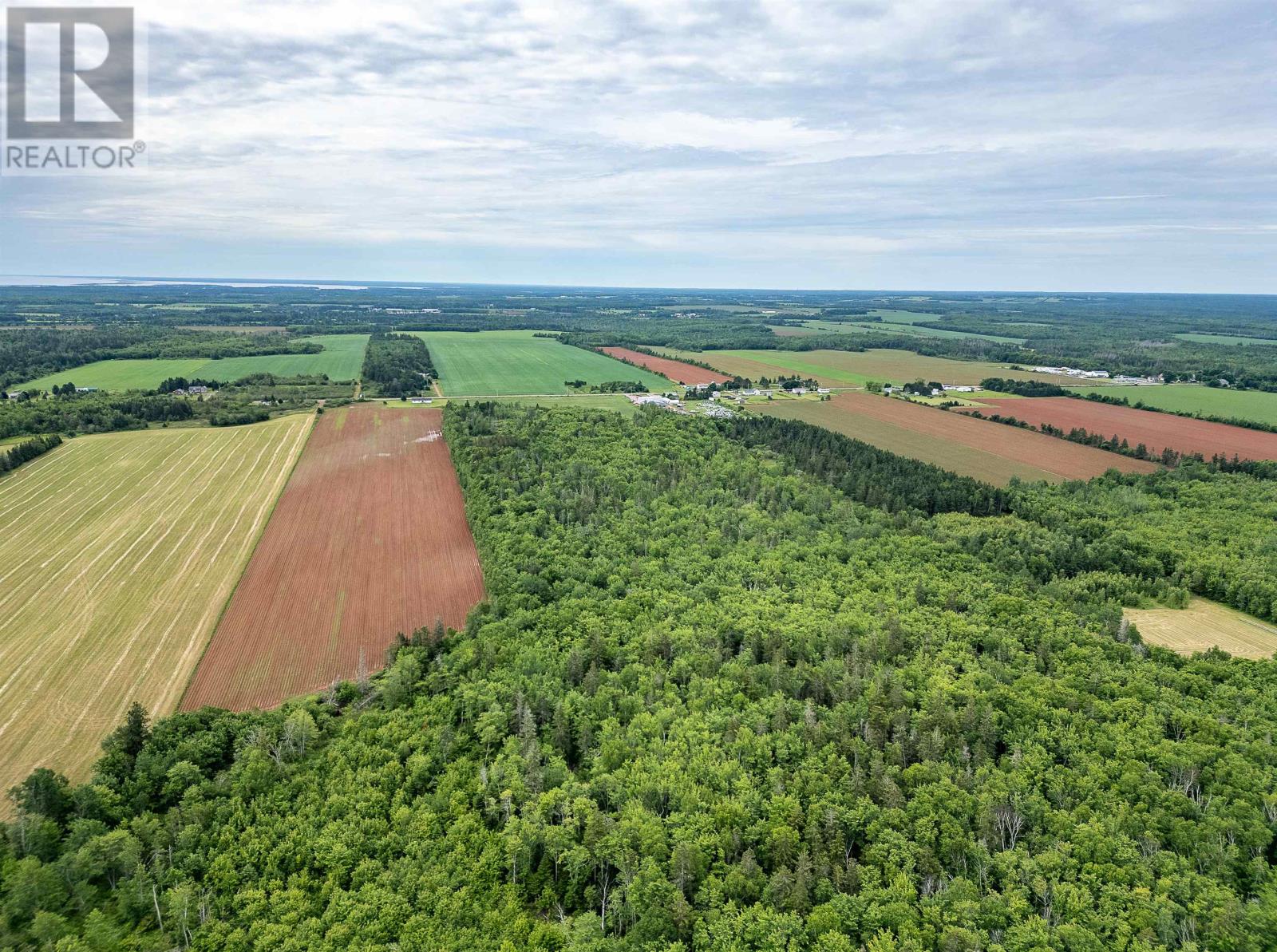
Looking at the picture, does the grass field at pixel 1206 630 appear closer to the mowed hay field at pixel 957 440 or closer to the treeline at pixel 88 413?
the mowed hay field at pixel 957 440

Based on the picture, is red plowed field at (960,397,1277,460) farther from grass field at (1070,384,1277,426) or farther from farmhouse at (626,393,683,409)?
farmhouse at (626,393,683,409)

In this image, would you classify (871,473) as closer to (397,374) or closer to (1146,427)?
(1146,427)

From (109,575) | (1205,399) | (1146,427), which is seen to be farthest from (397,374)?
(1205,399)

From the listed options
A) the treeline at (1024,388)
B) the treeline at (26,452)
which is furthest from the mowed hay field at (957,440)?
the treeline at (26,452)

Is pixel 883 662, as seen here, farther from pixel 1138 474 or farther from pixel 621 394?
pixel 621 394

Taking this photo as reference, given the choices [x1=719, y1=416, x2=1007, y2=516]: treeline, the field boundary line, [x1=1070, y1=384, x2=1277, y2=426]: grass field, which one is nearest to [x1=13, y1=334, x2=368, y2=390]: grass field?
the field boundary line
